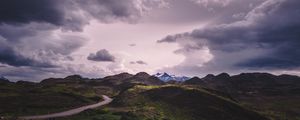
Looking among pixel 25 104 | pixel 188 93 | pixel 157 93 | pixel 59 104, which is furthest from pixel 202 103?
pixel 25 104

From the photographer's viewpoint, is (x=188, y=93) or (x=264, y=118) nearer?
(x=264, y=118)

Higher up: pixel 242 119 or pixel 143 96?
pixel 143 96

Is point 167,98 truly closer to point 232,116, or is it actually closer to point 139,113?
point 232,116

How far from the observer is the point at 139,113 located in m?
92.6

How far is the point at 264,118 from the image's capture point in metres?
126

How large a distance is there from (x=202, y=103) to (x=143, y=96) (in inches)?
1060

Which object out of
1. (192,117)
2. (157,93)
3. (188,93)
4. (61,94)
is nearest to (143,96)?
(157,93)

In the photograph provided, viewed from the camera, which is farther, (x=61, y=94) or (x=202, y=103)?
(x=61, y=94)

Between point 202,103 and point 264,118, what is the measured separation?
25432 mm

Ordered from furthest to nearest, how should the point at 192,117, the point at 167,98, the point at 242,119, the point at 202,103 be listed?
1. the point at 167,98
2. the point at 202,103
3. the point at 242,119
4. the point at 192,117

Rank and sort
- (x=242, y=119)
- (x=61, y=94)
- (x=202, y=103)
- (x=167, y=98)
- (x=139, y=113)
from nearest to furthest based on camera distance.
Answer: (x=139, y=113), (x=242, y=119), (x=202, y=103), (x=167, y=98), (x=61, y=94)

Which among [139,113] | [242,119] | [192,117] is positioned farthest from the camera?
[242,119]

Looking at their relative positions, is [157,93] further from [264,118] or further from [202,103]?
[264,118]

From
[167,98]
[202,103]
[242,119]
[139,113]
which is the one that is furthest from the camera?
[167,98]
